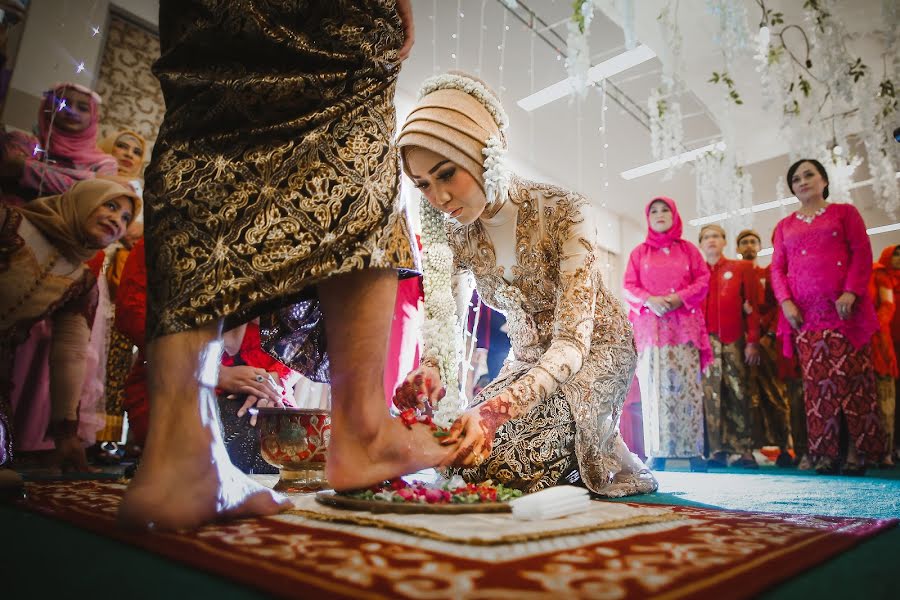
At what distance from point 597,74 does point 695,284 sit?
269cm

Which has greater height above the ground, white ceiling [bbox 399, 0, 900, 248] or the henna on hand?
white ceiling [bbox 399, 0, 900, 248]

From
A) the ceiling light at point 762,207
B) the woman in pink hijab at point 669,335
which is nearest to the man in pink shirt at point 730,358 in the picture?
the woman in pink hijab at point 669,335

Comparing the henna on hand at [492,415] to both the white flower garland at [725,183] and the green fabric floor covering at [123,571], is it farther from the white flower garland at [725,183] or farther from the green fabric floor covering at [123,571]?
the white flower garland at [725,183]

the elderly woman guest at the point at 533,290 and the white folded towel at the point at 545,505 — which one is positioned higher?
the elderly woman guest at the point at 533,290

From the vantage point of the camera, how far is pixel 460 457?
108 cm

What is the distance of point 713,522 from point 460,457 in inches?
19.7

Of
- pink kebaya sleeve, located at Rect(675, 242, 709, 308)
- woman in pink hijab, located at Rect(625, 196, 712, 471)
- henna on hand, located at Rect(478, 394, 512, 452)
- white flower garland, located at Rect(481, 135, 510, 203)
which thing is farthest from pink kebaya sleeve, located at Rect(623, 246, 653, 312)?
henna on hand, located at Rect(478, 394, 512, 452)

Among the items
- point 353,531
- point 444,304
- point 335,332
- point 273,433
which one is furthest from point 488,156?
point 353,531

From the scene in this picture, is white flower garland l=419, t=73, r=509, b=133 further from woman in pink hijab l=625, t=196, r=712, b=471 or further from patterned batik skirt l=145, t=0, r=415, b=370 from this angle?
woman in pink hijab l=625, t=196, r=712, b=471

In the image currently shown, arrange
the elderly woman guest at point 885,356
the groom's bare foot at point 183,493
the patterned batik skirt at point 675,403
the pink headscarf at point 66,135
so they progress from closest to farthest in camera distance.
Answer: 1. the groom's bare foot at point 183,493
2. the pink headscarf at point 66,135
3. the patterned batik skirt at point 675,403
4. the elderly woman guest at point 885,356

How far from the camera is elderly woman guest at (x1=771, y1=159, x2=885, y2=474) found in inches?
124

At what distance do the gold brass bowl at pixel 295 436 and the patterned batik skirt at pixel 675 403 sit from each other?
305 centimetres

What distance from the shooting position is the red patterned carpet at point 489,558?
54 centimetres

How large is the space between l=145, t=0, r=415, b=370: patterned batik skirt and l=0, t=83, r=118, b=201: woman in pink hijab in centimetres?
243
